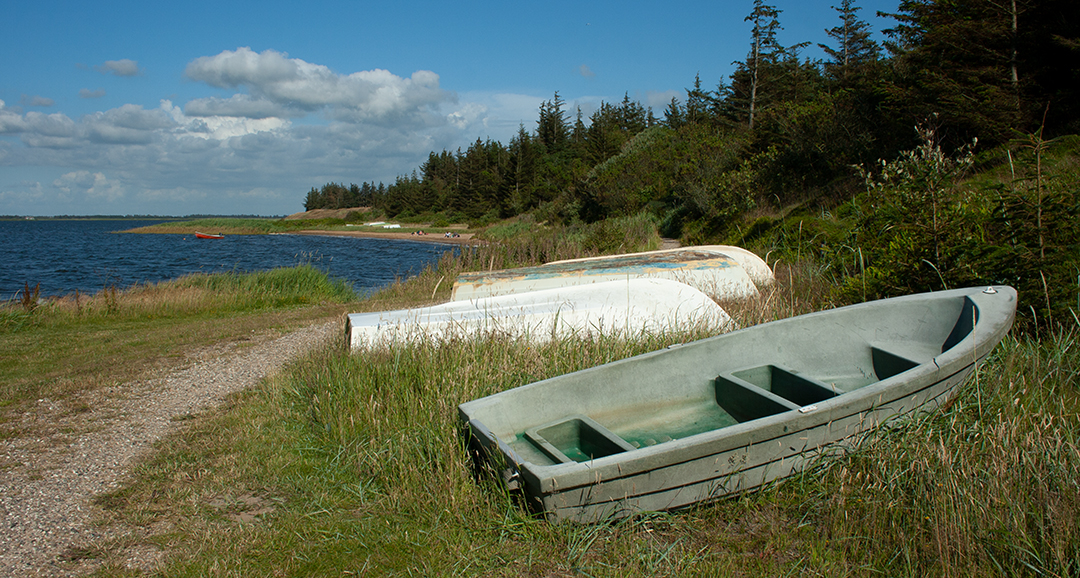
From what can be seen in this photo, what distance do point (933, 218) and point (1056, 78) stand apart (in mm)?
10418

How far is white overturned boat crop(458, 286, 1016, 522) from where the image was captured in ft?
8.60

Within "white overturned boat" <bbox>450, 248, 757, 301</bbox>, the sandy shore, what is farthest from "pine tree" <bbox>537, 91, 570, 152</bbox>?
"white overturned boat" <bbox>450, 248, 757, 301</bbox>

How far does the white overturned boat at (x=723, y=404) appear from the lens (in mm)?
→ 2621

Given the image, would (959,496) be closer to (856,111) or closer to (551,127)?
(856,111)

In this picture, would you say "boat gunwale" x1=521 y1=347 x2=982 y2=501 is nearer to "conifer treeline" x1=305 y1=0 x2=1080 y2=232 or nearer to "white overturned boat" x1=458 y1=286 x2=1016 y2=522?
"white overturned boat" x1=458 y1=286 x2=1016 y2=522

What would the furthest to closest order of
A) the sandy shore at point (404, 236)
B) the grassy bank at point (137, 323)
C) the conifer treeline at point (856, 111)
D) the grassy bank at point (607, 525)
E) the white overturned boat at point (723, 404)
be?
the sandy shore at point (404, 236) < the conifer treeline at point (856, 111) < the grassy bank at point (137, 323) < the white overturned boat at point (723, 404) < the grassy bank at point (607, 525)

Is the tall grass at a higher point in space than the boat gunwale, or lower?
lower

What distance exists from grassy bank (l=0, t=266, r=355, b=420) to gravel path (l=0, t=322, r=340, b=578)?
1.98ft

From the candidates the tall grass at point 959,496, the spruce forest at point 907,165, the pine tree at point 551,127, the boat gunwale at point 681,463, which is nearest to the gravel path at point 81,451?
the boat gunwale at point 681,463

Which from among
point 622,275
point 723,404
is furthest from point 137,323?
point 723,404

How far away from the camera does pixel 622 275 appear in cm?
863

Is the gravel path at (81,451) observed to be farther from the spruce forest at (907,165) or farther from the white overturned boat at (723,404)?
the spruce forest at (907,165)

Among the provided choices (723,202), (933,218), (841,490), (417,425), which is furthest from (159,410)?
(723,202)

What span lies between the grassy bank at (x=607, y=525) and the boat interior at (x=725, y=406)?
1.26ft
